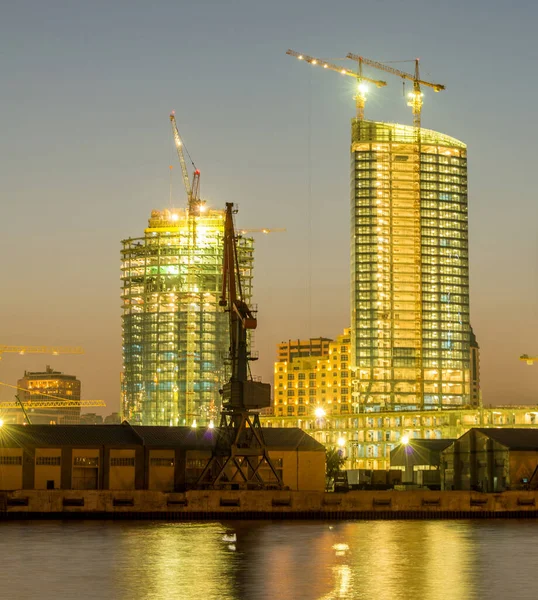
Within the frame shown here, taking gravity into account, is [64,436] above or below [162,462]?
above

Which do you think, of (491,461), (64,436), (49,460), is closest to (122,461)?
(64,436)

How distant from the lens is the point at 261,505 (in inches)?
4564

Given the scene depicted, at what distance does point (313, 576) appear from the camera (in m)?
67.6

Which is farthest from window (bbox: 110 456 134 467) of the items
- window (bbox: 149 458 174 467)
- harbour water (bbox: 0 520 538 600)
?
harbour water (bbox: 0 520 538 600)

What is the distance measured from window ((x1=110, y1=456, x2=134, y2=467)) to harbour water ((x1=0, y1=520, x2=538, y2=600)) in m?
31.0

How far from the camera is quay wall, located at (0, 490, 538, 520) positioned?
11254 cm

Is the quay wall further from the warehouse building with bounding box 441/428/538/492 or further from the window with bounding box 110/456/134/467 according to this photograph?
the window with bounding box 110/456/134/467

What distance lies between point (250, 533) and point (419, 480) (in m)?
73.0

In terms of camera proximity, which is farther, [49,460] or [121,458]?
[121,458]

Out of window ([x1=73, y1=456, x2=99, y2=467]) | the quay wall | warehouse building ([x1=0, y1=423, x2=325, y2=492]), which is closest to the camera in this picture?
the quay wall

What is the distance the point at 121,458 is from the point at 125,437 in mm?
3873

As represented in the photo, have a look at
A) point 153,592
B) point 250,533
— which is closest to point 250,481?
point 250,533

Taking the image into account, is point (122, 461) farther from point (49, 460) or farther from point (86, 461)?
point (49, 460)

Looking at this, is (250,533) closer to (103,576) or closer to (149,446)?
(103,576)
